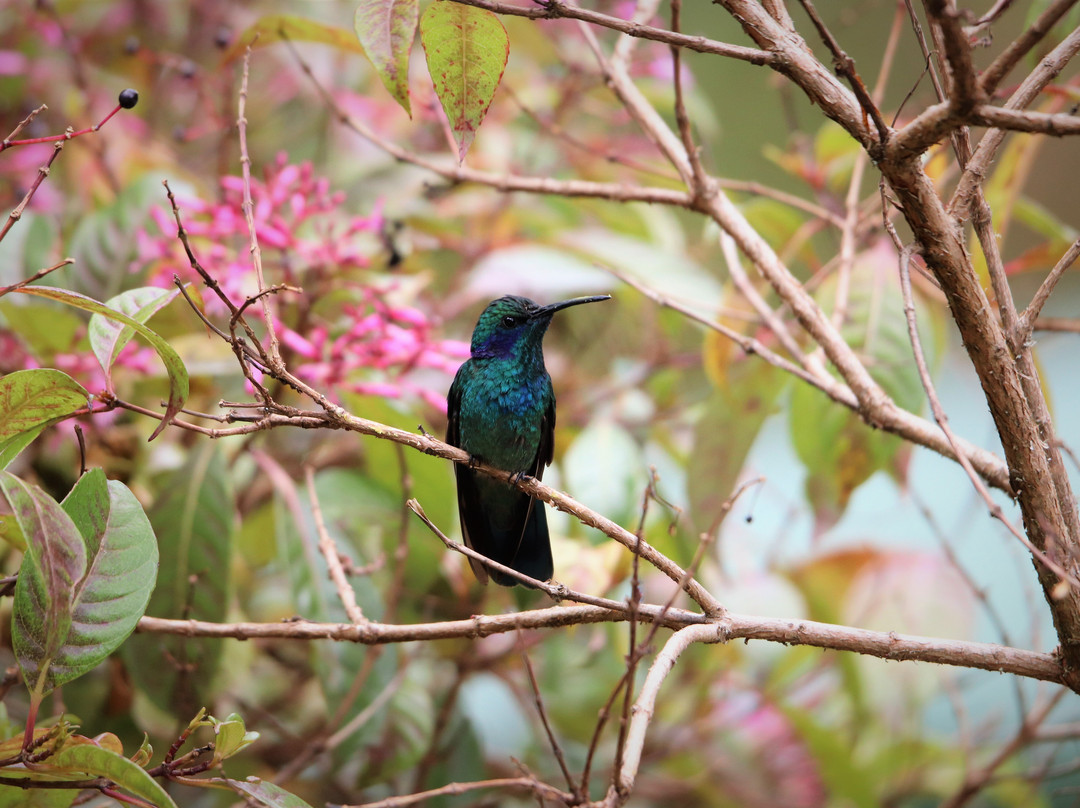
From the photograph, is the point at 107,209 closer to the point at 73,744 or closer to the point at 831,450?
the point at 73,744

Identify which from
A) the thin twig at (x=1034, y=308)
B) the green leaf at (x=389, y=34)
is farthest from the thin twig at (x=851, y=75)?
the green leaf at (x=389, y=34)

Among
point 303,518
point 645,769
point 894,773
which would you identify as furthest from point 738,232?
point 894,773

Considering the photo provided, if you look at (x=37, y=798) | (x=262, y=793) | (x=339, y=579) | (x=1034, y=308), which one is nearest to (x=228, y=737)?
(x=262, y=793)

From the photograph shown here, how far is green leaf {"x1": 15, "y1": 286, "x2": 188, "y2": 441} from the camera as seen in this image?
113 cm

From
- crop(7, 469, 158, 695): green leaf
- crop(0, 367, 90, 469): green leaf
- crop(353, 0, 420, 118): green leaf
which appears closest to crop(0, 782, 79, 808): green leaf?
crop(7, 469, 158, 695): green leaf

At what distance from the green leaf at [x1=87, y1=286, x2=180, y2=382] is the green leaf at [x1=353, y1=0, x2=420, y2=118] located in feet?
1.47

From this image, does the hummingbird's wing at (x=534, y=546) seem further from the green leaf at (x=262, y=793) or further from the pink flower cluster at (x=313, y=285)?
the green leaf at (x=262, y=793)

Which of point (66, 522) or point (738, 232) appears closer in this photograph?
point (66, 522)

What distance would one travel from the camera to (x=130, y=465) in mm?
2207

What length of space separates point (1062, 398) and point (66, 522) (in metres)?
4.05

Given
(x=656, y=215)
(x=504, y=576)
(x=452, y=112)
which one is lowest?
(x=504, y=576)

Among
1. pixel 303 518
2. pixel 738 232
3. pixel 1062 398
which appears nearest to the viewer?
pixel 738 232

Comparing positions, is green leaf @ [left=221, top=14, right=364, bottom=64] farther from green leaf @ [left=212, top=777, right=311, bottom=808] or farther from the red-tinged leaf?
green leaf @ [left=212, top=777, right=311, bottom=808]

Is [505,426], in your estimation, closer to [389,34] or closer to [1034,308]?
Answer: [389,34]
